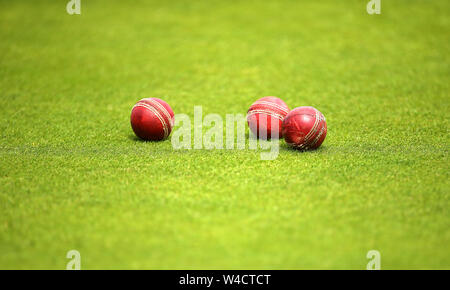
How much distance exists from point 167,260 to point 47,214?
1.48m

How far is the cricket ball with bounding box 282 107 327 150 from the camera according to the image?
6.04m

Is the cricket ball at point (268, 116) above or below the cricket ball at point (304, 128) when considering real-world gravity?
above

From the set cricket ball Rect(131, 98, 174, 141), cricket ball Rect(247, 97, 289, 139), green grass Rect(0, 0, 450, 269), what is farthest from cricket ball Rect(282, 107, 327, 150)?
cricket ball Rect(131, 98, 174, 141)

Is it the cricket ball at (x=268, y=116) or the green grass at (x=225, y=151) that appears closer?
the green grass at (x=225, y=151)

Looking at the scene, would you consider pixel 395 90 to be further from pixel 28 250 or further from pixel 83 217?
pixel 28 250

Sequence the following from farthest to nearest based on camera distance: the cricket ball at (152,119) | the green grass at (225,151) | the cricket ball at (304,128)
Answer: the cricket ball at (152,119) → the cricket ball at (304,128) → the green grass at (225,151)

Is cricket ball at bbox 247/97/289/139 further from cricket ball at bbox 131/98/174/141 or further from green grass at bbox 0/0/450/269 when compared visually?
cricket ball at bbox 131/98/174/141

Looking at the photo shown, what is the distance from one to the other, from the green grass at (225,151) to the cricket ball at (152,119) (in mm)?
215

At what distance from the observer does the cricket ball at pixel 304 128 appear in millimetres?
6035

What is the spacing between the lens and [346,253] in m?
4.20

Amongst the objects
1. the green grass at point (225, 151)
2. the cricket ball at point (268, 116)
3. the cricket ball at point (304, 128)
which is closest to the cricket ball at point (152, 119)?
the green grass at point (225, 151)

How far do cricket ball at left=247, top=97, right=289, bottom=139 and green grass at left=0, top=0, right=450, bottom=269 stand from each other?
0.32 m

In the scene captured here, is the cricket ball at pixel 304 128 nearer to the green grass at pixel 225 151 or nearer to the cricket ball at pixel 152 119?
the green grass at pixel 225 151
